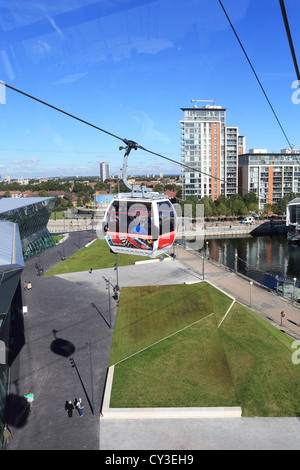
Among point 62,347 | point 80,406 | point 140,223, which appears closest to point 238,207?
point 62,347

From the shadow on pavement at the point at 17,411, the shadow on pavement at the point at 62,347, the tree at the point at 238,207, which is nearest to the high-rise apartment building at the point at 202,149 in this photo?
the tree at the point at 238,207

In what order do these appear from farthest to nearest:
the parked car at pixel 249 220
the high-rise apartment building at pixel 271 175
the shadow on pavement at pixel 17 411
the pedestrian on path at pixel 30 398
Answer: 1. the high-rise apartment building at pixel 271 175
2. the parked car at pixel 249 220
3. the pedestrian on path at pixel 30 398
4. the shadow on pavement at pixel 17 411

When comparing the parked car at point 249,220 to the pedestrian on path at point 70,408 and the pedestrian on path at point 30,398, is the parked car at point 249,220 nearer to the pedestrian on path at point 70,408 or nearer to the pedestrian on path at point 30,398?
the pedestrian on path at point 70,408

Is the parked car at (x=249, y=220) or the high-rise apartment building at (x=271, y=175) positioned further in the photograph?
the high-rise apartment building at (x=271, y=175)

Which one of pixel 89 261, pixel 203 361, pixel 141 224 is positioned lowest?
pixel 203 361

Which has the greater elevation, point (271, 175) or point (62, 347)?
point (271, 175)

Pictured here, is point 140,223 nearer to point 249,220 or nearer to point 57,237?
point 57,237
